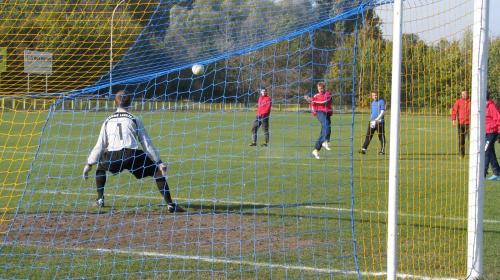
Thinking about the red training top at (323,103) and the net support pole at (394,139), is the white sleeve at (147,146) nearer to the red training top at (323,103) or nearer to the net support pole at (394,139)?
the red training top at (323,103)

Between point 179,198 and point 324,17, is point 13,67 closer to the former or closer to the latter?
point 179,198

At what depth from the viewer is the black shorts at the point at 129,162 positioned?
21.9 ft

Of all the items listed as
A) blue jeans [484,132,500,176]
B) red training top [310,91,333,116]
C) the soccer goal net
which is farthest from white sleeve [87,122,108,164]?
blue jeans [484,132,500,176]

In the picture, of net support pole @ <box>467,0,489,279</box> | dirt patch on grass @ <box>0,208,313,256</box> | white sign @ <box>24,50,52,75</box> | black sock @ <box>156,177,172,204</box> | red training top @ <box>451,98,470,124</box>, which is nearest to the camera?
net support pole @ <box>467,0,489,279</box>

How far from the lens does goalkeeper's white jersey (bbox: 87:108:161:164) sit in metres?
6.70

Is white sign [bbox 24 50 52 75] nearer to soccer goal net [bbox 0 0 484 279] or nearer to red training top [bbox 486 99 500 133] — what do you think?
soccer goal net [bbox 0 0 484 279]

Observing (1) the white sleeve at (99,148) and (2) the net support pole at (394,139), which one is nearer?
(2) the net support pole at (394,139)

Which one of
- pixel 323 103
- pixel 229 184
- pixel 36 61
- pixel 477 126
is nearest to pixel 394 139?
pixel 477 126

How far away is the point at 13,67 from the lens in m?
6.79

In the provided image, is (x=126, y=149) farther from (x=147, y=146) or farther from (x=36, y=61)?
(x=36, y=61)

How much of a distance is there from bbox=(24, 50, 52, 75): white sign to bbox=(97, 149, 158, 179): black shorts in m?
1.29

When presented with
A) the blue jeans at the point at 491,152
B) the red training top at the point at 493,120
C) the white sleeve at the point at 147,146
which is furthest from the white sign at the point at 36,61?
the red training top at the point at 493,120

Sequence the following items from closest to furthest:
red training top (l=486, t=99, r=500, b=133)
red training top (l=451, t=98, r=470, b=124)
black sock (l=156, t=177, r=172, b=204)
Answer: red training top (l=451, t=98, r=470, b=124) < black sock (l=156, t=177, r=172, b=204) < red training top (l=486, t=99, r=500, b=133)

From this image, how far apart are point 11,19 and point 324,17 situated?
3534 mm
